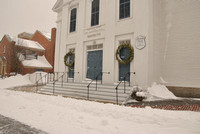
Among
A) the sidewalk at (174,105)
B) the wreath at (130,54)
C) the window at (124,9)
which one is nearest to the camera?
the sidewalk at (174,105)

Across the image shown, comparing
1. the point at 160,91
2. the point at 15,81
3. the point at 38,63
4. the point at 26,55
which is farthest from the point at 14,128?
the point at 26,55

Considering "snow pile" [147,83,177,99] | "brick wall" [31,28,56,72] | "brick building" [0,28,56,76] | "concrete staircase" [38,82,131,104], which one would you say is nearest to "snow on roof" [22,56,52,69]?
"brick building" [0,28,56,76]

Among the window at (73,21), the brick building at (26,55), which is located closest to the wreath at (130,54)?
the window at (73,21)

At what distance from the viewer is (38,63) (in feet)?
73.2

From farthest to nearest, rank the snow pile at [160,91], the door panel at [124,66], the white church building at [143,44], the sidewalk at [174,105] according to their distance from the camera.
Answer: the door panel at [124,66] < the white church building at [143,44] < the snow pile at [160,91] < the sidewalk at [174,105]

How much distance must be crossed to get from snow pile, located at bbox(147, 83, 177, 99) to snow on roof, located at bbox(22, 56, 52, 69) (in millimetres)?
18680

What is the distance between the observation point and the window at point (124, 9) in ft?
32.3

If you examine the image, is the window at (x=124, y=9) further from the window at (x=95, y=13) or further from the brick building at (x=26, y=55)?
the brick building at (x=26, y=55)

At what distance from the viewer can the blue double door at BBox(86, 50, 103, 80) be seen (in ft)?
35.9

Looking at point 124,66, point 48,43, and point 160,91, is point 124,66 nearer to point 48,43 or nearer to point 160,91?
point 160,91

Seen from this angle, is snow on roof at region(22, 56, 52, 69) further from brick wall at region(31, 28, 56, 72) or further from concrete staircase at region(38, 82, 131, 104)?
concrete staircase at region(38, 82, 131, 104)

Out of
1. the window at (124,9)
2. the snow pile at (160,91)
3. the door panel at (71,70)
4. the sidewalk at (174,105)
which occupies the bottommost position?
the sidewalk at (174,105)

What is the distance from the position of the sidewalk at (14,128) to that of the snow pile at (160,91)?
6.62 meters

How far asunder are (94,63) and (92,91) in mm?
3264
